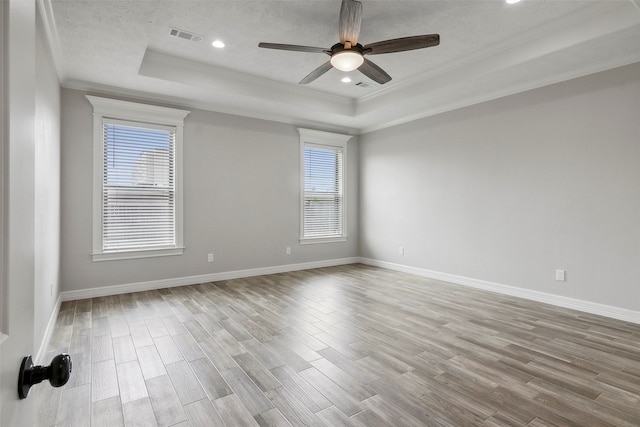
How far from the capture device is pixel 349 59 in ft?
9.80

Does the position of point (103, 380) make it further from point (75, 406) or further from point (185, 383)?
point (185, 383)

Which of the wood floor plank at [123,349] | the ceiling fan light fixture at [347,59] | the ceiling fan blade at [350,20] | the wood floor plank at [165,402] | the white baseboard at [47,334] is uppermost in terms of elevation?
the ceiling fan blade at [350,20]

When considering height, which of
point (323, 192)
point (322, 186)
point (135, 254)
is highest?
point (322, 186)

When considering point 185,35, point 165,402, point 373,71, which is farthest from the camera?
point 185,35

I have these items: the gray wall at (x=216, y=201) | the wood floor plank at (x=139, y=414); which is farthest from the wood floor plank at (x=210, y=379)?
the gray wall at (x=216, y=201)

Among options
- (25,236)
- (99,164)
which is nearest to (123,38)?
(99,164)

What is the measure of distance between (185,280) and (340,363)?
10.7 ft

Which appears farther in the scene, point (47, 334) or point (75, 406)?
point (47, 334)

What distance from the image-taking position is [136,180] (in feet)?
15.1

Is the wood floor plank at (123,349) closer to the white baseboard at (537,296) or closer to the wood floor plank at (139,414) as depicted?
the wood floor plank at (139,414)

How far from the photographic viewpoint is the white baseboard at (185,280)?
14.0 feet

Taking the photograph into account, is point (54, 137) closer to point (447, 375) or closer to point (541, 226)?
point (447, 375)

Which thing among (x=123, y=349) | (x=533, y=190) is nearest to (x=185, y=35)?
(x=123, y=349)

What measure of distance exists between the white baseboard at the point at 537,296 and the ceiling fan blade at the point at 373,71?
3211 mm
